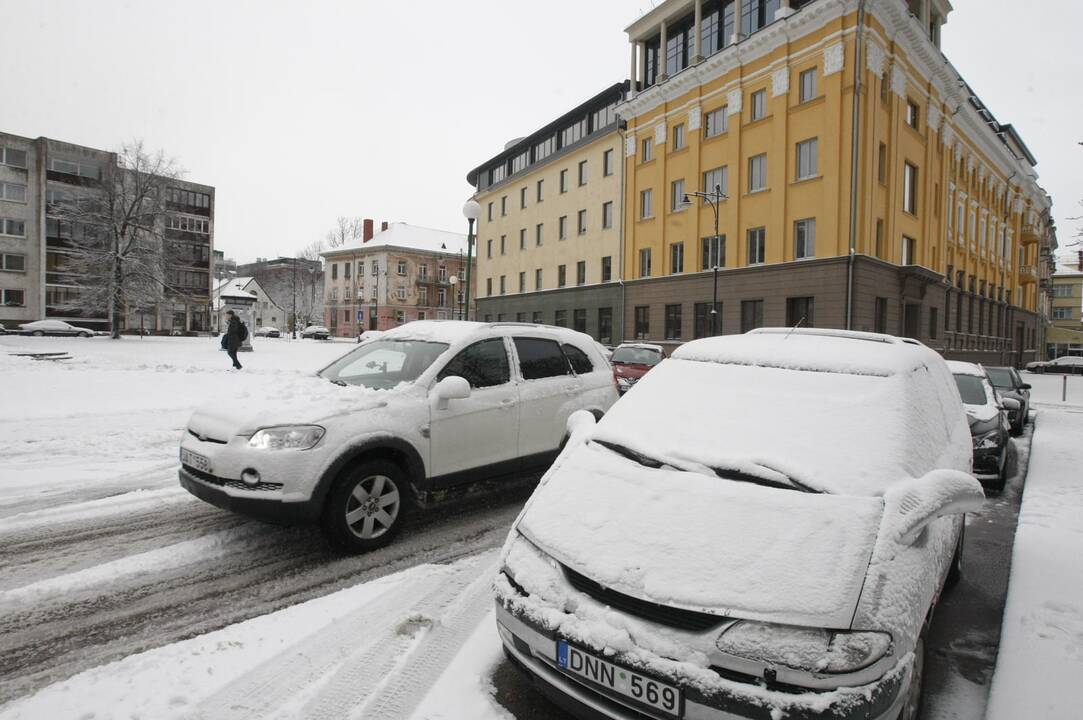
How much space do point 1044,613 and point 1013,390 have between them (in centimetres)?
1155

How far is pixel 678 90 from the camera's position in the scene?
32438 millimetres

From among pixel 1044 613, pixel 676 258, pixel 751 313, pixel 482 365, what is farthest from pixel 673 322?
pixel 1044 613

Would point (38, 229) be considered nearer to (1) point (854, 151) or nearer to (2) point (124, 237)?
(2) point (124, 237)

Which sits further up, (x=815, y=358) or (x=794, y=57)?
(x=794, y=57)

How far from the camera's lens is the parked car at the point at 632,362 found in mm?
15188

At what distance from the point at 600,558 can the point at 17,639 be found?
322 centimetres

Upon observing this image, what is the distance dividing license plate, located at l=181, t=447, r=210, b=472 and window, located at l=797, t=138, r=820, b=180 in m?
28.0

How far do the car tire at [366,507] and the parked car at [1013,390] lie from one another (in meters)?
12.8

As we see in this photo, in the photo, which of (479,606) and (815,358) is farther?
(479,606)

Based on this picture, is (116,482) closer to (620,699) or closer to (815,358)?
(620,699)

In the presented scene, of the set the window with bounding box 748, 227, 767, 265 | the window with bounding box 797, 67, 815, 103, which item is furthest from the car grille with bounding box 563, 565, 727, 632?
the window with bounding box 797, 67, 815, 103

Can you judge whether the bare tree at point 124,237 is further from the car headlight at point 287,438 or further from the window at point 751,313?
the car headlight at point 287,438

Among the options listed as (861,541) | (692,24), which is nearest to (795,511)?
(861,541)

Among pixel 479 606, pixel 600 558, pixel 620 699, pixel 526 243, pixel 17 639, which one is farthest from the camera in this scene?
pixel 526 243
